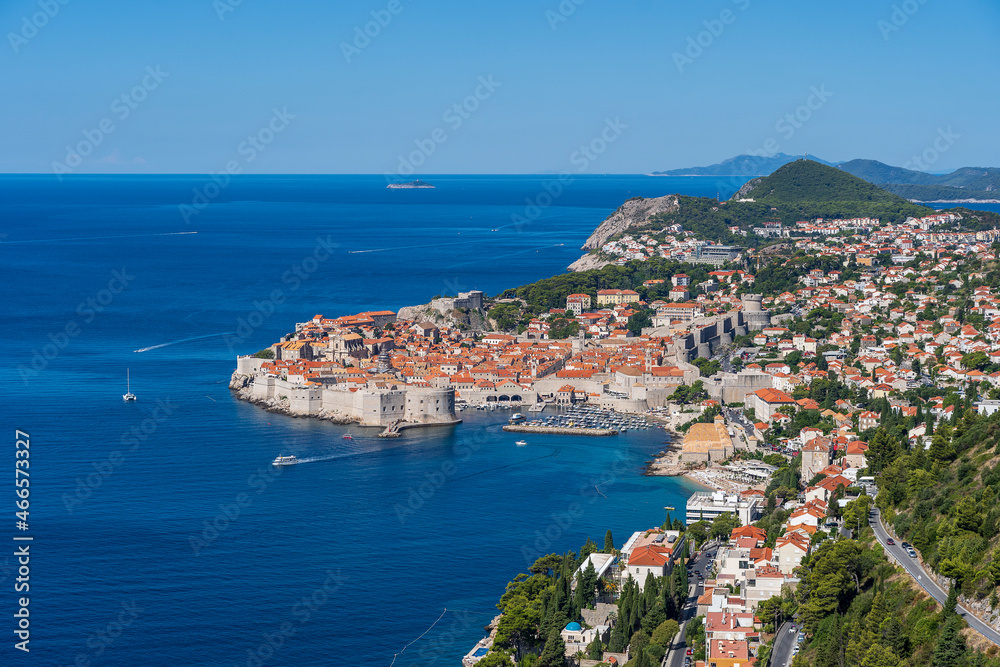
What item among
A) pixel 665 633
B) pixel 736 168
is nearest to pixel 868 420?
pixel 665 633

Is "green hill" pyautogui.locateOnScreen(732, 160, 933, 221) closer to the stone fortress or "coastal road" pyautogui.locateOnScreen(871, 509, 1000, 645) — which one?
the stone fortress

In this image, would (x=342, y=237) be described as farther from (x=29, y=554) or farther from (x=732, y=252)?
(x=29, y=554)

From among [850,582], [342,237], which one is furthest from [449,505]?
[342,237]

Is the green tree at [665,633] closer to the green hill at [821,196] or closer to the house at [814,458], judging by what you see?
the house at [814,458]
